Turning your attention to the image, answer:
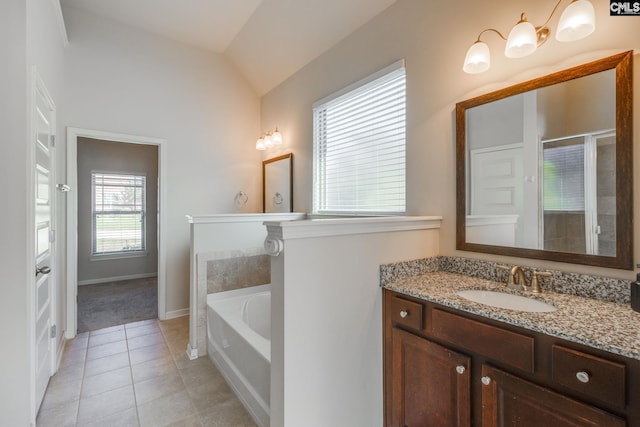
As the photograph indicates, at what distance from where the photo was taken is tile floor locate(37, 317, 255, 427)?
182 centimetres

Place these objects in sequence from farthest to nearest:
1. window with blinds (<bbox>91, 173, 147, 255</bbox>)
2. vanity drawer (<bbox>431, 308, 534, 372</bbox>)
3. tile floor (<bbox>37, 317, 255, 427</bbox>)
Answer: window with blinds (<bbox>91, 173, 147, 255</bbox>) → tile floor (<bbox>37, 317, 255, 427</bbox>) → vanity drawer (<bbox>431, 308, 534, 372</bbox>)

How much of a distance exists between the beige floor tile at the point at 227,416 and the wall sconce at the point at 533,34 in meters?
2.41

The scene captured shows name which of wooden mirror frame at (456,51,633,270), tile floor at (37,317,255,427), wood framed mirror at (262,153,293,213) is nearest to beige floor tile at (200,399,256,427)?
tile floor at (37,317,255,427)

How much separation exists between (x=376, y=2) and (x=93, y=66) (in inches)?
114

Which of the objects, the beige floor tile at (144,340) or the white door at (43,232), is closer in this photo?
the white door at (43,232)

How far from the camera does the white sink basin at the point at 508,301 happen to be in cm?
133

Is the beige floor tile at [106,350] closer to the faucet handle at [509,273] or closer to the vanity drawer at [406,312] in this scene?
the vanity drawer at [406,312]

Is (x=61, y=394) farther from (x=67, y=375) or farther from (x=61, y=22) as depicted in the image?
(x=61, y=22)

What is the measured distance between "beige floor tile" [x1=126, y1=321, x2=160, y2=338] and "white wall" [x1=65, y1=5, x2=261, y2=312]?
0.28m

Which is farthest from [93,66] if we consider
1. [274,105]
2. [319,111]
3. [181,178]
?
[319,111]

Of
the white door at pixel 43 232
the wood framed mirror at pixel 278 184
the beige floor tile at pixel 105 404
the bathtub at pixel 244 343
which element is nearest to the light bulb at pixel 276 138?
the wood framed mirror at pixel 278 184

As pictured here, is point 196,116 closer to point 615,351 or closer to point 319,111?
point 319,111

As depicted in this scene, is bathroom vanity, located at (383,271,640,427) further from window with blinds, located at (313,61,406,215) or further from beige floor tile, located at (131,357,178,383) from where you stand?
beige floor tile, located at (131,357,178,383)

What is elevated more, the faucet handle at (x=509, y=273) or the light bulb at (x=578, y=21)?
the light bulb at (x=578, y=21)
